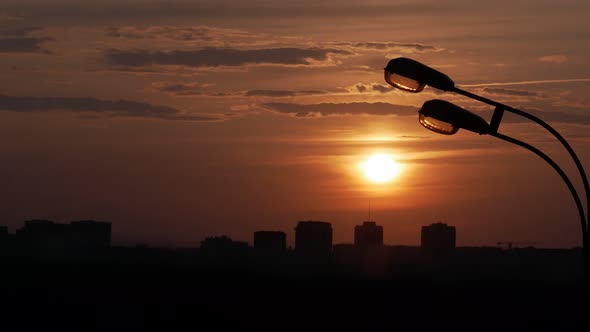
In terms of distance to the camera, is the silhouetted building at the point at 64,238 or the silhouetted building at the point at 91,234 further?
the silhouetted building at the point at 91,234

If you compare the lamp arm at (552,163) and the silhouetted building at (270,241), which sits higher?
the silhouetted building at (270,241)

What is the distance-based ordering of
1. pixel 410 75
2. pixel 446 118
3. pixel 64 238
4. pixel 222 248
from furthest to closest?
pixel 222 248 → pixel 64 238 → pixel 446 118 → pixel 410 75

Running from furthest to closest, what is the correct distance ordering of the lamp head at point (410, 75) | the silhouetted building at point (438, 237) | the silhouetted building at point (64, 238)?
the silhouetted building at point (438, 237)
the silhouetted building at point (64, 238)
the lamp head at point (410, 75)

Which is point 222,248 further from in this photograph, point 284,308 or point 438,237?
point 284,308

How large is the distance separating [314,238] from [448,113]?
146635mm

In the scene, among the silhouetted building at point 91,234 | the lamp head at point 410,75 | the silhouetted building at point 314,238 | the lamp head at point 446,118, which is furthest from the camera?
the silhouetted building at point 314,238

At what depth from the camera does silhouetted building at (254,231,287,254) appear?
17200 cm

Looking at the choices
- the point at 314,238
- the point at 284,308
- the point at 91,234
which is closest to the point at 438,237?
the point at 314,238

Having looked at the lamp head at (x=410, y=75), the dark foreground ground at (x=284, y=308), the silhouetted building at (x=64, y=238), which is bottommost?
the dark foreground ground at (x=284, y=308)

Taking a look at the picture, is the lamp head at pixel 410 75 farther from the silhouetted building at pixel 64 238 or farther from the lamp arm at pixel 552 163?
the silhouetted building at pixel 64 238

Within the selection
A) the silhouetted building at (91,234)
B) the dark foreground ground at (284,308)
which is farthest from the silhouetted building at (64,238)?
the dark foreground ground at (284,308)

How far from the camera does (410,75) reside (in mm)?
27734

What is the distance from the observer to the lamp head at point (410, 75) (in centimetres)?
2770

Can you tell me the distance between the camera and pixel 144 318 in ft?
157
